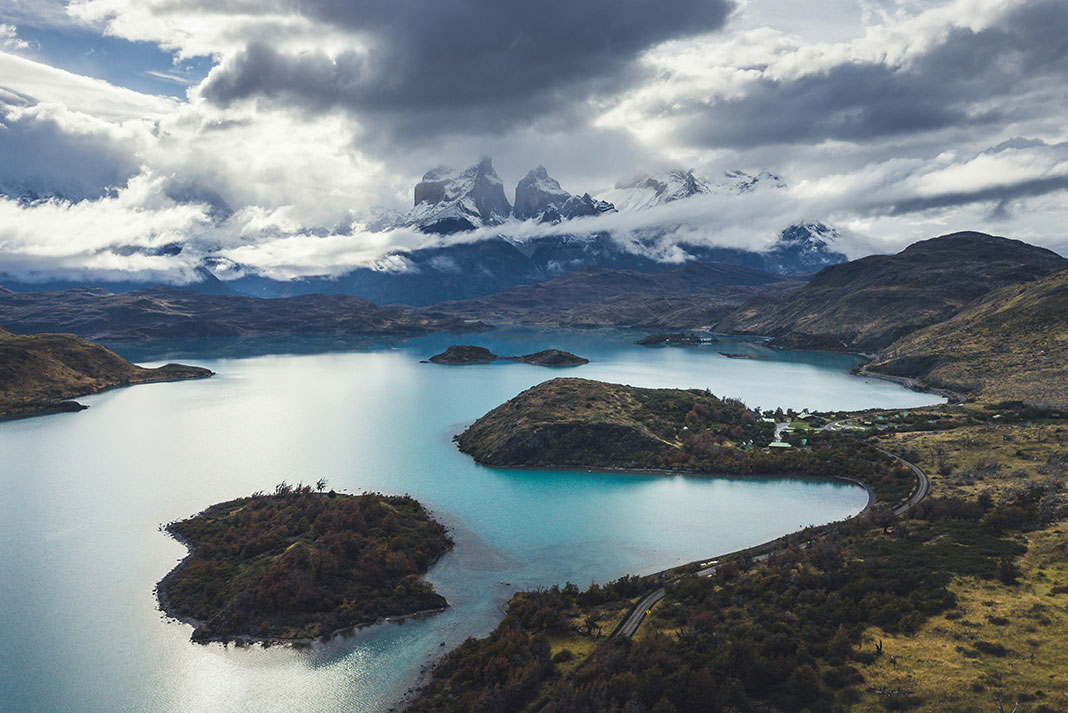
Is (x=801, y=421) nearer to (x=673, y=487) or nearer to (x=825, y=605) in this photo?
(x=673, y=487)

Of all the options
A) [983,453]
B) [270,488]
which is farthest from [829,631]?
[270,488]

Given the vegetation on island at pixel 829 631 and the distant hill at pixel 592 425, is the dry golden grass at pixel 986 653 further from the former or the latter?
the distant hill at pixel 592 425

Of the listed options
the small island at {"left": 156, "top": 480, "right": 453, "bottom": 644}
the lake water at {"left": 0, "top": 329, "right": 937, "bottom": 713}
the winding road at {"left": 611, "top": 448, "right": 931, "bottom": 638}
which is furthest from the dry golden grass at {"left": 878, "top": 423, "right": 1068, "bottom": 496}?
the small island at {"left": 156, "top": 480, "right": 453, "bottom": 644}

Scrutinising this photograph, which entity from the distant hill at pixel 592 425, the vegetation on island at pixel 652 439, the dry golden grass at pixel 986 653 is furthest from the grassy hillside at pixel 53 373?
the dry golden grass at pixel 986 653

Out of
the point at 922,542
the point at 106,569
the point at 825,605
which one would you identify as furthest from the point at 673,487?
the point at 106,569

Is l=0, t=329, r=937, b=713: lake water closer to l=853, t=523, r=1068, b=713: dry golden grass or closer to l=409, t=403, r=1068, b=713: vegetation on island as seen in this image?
l=409, t=403, r=1068, b=713: vegetation on island
